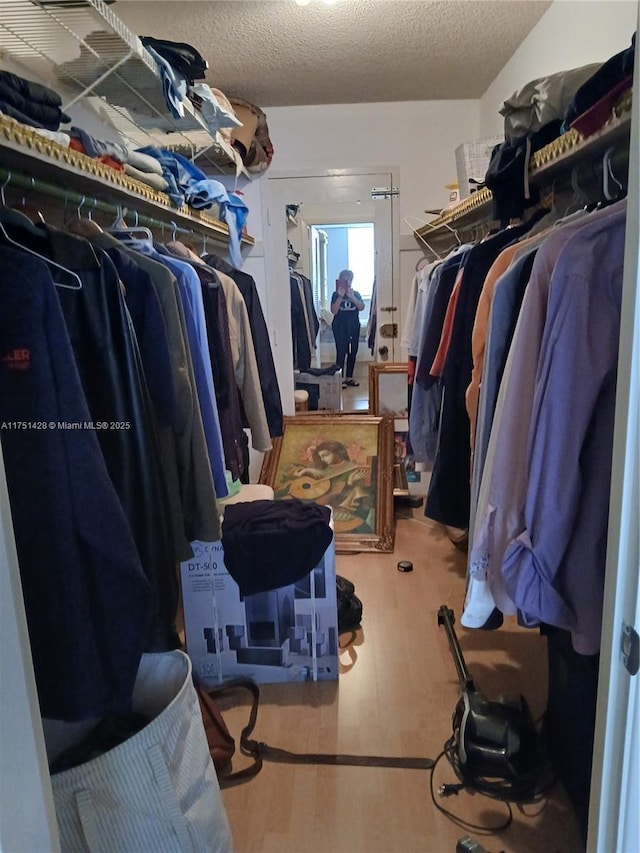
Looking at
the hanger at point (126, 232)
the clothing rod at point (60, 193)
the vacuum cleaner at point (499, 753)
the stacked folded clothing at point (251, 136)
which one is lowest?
the vacuum cleaner at point (499, 753)

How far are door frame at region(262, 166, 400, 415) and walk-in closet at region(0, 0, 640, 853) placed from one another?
0.33 m

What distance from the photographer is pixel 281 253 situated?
135 inches

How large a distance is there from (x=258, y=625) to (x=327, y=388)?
1929 mm

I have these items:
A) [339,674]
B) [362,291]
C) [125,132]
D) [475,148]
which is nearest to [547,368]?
[339,674]

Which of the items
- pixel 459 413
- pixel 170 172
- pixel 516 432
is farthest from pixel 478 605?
pixel 170 172

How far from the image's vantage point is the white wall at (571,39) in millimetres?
1693

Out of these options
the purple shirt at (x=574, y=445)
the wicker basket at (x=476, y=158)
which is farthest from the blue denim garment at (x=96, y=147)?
the wicker basket at (x=476, y=158)

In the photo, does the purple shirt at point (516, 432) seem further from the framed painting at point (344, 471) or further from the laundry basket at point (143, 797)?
the framed painting at point (344, 471)

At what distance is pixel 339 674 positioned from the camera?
200 centimetres

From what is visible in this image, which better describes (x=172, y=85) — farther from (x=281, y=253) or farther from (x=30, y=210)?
(x=281, y=253)

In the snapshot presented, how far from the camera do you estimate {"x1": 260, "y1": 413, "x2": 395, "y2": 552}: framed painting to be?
303 cm

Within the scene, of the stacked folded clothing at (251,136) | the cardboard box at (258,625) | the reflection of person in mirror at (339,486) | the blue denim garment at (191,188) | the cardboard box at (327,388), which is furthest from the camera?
the cardboard box at (327,388)

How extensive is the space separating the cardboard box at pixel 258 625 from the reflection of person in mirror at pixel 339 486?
3.63 feet

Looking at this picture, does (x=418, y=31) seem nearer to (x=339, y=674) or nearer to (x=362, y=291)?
(x=362, y=291)
